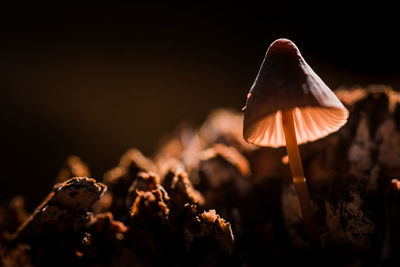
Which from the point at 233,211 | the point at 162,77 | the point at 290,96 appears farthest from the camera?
the point at 162,77

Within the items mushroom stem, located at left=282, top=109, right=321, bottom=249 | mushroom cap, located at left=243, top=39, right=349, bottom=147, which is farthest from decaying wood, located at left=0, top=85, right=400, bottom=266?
mushroom cap, located at left=243, top=39, right=349, bottom=147

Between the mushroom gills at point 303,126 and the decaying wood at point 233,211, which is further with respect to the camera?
the mushroom gills at point 303,126

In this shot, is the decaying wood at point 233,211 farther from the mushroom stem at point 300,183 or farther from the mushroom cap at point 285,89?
the mushroom cap at point 285,89

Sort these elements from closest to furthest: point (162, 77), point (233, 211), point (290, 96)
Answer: point (290, 96)
point (233, 211)
point (162, 77)

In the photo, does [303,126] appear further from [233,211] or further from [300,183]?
[233,211]

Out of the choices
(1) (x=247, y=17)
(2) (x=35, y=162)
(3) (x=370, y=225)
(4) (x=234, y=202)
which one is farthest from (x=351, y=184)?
(2) (x=35, y=162)

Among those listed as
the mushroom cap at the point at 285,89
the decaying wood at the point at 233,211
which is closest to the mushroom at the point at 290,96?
the mushroom cap at the point at 285,89

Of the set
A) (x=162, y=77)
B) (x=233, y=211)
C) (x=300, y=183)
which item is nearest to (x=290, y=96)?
(x=300, y=183)

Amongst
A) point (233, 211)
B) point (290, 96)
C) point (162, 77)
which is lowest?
point (233, 211)
